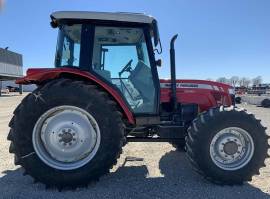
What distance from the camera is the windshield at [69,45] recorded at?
5.38 m

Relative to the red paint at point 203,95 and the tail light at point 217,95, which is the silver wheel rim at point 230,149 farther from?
the tail light at point 217,95

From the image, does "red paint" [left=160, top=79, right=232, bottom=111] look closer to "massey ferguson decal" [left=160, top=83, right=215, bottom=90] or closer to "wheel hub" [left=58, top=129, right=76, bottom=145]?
"massey ferguson decal" [left=160, top=83, right=215, bottom=90]

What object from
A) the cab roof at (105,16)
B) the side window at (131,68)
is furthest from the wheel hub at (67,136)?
the cab roof at (105,16)

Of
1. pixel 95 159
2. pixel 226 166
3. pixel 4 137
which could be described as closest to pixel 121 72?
pixel 95 159

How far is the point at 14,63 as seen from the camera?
57781 millimetres

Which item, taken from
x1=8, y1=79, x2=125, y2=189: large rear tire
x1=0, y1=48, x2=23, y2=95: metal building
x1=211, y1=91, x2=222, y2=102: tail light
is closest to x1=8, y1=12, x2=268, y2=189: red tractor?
x1=8, y1=79, x2=125, y2=189: large rear tire

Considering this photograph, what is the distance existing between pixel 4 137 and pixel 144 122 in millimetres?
6104

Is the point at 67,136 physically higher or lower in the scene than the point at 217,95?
lower

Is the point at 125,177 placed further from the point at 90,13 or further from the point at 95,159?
the point at 90,13

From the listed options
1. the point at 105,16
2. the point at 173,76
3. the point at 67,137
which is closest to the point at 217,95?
the point at 173,76

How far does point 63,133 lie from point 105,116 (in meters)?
0.66

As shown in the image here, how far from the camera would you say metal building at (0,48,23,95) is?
52094mm

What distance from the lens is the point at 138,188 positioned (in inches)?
197

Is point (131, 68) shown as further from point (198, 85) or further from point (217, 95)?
point (217, 95)
